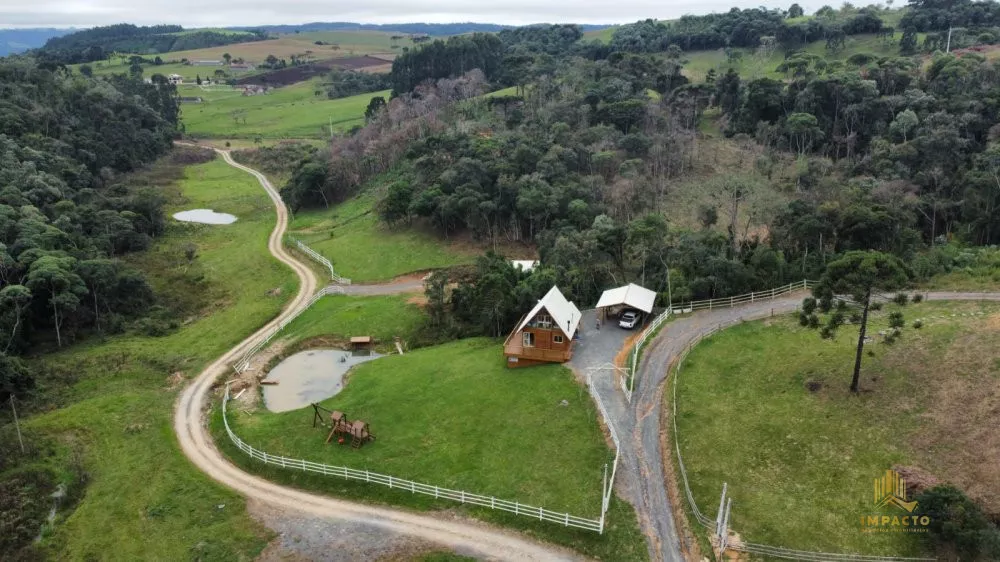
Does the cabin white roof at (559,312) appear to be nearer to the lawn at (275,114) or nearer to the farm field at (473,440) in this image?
the farm field at (473,440)

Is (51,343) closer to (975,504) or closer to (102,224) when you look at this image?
(102,224)

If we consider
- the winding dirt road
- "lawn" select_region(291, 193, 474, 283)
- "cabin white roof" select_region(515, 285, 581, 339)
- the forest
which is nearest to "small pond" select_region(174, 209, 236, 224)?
the forest

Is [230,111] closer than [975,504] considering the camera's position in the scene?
No

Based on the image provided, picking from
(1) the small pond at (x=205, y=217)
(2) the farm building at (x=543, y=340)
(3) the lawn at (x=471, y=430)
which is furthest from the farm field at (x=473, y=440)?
(1) the small pond at (x=205, y=217)

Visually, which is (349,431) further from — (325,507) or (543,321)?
(543,321)

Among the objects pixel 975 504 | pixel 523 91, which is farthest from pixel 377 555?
pixel 523 91

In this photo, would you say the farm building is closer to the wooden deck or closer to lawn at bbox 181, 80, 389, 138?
the wooden deck
